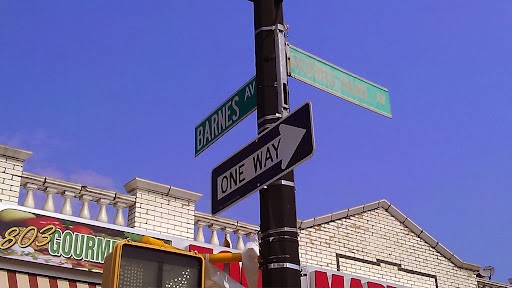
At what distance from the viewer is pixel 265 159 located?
438cm

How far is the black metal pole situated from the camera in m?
4.11

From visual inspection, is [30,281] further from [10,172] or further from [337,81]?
[337,81]

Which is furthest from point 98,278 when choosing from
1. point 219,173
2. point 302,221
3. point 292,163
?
point 292,163

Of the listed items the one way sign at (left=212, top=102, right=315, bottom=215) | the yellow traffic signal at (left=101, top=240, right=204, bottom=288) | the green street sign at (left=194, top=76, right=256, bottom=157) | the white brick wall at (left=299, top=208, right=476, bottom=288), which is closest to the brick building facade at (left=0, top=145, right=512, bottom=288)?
the white brick wall at (left=299, top=208, right=476, bottom=288)

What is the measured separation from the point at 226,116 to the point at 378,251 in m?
11.8

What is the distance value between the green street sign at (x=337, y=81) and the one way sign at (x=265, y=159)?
717mm

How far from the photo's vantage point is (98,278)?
1106cm

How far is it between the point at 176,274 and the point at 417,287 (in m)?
14.0

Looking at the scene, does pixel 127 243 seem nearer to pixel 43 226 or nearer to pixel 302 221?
pixel 43 226

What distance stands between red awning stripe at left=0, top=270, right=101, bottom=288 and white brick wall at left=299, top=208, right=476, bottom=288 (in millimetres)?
5502

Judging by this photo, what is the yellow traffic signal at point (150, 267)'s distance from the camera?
3.35 metres

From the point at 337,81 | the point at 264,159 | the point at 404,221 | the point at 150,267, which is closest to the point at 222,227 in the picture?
the point at 404,221

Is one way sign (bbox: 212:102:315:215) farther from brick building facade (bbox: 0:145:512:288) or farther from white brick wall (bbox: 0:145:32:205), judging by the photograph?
white brick wall (bbox: 0:145:32:205)

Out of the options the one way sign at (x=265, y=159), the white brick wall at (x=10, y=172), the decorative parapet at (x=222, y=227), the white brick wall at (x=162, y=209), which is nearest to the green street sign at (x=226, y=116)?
the one way sign at (x=265, y=159)
